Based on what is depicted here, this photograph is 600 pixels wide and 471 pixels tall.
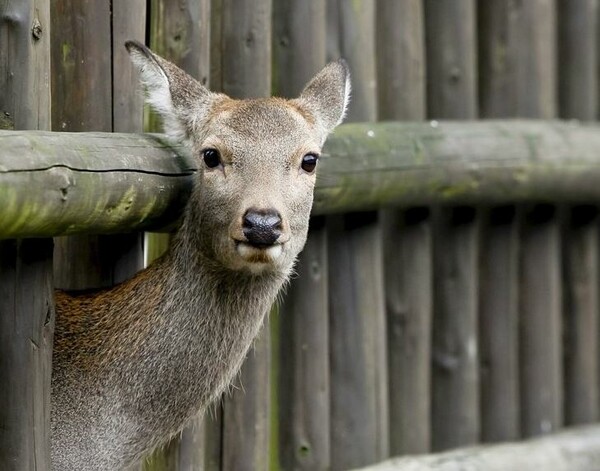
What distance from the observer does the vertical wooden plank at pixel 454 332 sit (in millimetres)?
9086

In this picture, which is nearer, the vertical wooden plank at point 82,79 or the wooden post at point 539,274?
the vertical wooden plank at point 82,79

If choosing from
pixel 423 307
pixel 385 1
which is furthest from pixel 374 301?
pixel 385 1

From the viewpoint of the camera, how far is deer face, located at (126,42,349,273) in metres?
5.91

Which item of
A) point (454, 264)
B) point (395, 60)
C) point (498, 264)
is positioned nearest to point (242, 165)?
point (395, 60)

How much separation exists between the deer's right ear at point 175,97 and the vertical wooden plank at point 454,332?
292 cm

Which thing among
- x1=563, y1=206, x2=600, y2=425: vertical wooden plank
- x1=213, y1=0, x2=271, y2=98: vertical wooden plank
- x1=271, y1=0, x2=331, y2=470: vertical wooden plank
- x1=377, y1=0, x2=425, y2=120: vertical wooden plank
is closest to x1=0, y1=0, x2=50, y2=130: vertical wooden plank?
x1=213, y1=0, x2=271, y2=98: vertical wooden plank

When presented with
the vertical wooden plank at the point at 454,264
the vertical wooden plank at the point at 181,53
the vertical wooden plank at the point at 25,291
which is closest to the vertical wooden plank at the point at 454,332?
the vertical wooden plank at the point at 454,264

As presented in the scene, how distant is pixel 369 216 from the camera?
823cm

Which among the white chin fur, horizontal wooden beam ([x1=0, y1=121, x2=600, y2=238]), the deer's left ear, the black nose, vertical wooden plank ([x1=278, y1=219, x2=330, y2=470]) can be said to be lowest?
vertical wooden plank ([x1=278, y1=219, x2=330, y2=470])

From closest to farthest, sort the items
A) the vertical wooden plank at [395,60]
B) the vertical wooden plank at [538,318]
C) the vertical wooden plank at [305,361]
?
the vertical wooden plank at [305,361] < the vertical wooden plank at [395,60] < the vertical wooden plank at [538,318]

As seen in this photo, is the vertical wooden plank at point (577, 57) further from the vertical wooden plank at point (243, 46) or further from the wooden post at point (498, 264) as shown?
the vertical wooden plank at point (243, 46)

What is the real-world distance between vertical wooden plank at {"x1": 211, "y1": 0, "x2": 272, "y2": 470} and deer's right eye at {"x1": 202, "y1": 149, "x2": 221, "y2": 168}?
1249mm

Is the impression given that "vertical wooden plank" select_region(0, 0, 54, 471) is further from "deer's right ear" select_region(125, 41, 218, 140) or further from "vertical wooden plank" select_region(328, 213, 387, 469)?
"vertical wooden plank" select_region(328, 213, 387, 469)

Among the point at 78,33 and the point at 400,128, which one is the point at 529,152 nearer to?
the point at 400,128
